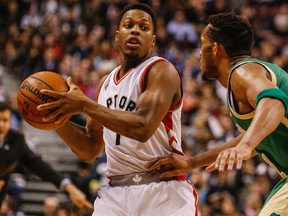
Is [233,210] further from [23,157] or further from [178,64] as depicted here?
[178,64]

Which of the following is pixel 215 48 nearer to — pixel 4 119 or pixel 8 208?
pixel 4 119

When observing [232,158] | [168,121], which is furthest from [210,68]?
[232,158]

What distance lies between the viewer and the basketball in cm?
486

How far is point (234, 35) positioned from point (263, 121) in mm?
1025

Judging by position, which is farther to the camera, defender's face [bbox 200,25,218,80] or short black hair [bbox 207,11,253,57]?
defender's face [bbox 200,25,218,80]

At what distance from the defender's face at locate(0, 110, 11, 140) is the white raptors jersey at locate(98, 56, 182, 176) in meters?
2.31

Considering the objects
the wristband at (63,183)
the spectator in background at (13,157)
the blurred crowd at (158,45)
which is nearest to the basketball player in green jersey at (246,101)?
the wristband at (63,183)

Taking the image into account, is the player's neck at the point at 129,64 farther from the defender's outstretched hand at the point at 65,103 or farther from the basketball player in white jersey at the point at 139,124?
the defender's outstretched hand at the point at 65,103

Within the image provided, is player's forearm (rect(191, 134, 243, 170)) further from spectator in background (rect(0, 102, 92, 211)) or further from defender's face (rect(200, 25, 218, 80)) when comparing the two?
spectator in background (rect(0, 102, 92, 211))

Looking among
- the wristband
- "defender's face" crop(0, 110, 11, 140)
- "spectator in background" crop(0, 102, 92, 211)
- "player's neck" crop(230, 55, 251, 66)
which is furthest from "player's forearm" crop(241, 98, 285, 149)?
"defender's face" crop(0, 110, 11, 140)

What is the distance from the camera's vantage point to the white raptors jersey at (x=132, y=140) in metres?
5.11

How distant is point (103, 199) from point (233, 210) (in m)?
5.32

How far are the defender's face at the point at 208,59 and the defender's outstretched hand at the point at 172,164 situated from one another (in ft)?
2.26

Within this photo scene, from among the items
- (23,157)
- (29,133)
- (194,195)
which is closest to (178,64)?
(29,133)
